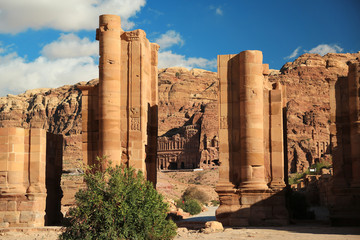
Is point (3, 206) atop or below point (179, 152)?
below

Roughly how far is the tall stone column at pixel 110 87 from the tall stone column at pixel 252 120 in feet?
15.5

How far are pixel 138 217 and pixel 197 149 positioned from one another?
85.9 meters

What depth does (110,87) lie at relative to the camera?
65.4 feet

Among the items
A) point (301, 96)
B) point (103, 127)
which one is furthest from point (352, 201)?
point (301, 96)

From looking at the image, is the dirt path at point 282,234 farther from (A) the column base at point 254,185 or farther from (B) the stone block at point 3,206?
(B) the stone block at point 3,206

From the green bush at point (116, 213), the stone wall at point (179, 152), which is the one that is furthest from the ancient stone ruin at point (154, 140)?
the stone wall at point (179, 152)

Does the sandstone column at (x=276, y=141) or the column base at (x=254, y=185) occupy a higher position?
the sandstone column at (x=276, y=141)

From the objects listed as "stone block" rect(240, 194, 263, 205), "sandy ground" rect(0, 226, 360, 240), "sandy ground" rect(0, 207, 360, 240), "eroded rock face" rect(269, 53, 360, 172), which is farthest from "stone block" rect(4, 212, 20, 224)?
"eroded rock face" rect(269, 53, 360, 172)

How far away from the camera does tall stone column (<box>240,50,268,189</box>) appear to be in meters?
19.1

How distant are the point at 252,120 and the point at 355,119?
143 inches

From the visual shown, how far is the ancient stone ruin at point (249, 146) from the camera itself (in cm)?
1881

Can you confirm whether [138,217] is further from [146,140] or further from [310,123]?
[310,123]

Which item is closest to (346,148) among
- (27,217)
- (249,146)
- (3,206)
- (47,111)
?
(249,146)

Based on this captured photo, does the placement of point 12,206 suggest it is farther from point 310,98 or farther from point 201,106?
point 201,106
